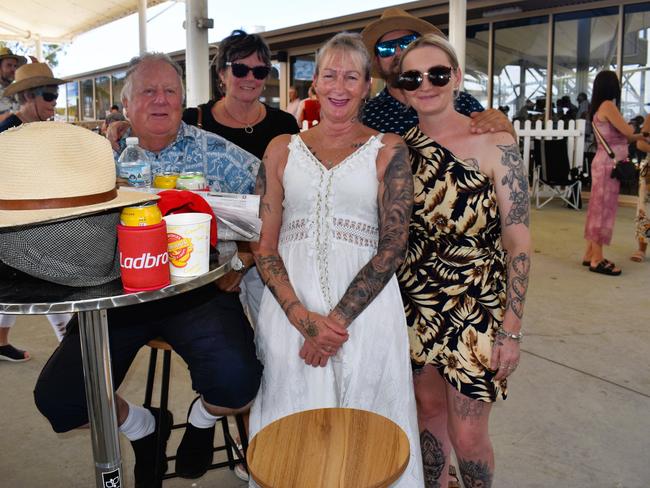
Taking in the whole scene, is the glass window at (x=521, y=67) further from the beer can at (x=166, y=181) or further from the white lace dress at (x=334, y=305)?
the beer can at (x=166, y=181)

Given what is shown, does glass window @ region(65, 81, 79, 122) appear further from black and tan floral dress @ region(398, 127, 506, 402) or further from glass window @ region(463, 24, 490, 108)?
black and tan floral dress @ region(398, 127, 506, 402)

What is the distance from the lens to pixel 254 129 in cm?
273

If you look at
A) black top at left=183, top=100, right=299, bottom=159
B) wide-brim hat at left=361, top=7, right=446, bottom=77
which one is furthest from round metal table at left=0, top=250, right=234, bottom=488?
wide-brim hat at left=361, top=7, right=446, bottom=77

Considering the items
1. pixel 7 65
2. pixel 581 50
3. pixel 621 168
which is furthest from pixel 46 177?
pixel 581 50

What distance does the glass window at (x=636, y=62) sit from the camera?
32.4 feet

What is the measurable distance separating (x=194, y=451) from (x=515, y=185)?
1.48 metres

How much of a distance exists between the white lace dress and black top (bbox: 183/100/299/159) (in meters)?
0.82

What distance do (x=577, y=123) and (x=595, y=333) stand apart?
6.86m

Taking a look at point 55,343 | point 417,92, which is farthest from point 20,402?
point 417,92

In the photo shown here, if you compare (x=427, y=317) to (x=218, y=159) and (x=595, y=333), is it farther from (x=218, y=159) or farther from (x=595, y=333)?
(x=595, y=333)

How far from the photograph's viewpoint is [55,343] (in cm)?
398

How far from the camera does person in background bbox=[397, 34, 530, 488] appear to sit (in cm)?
178

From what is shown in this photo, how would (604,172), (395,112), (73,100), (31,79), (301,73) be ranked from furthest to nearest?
(73,100) < (301,73) < (604,172) < (31,79) < (395,112)

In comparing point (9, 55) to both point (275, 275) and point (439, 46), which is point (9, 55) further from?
point (439, 46)
